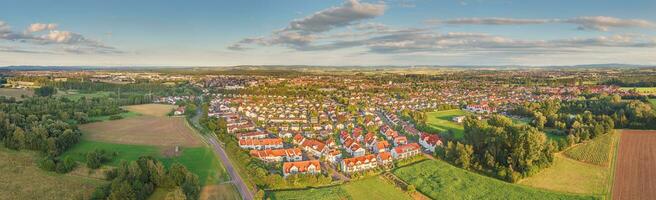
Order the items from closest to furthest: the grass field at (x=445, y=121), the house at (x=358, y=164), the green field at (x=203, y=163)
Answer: the green field at (x=203, y=163), the house at (x=358, y=164), the grass field at (x=445, y=121)

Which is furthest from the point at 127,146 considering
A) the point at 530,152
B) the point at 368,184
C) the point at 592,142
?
the point at 592,142

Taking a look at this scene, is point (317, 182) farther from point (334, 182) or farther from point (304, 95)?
point (304, 95)

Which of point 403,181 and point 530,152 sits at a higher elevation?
point 530,152

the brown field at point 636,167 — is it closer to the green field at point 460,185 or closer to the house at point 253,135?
the green field at point 460,185

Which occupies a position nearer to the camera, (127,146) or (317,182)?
(317,182)

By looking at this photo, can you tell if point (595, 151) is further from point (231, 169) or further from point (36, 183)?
point (36, 183)

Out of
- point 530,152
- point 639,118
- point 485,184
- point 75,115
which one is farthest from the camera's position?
point 75,115

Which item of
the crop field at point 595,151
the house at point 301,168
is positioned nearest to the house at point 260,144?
the house at point 301,168
